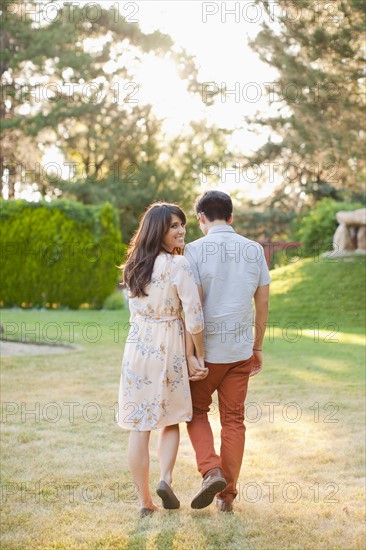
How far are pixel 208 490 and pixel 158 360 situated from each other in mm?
711

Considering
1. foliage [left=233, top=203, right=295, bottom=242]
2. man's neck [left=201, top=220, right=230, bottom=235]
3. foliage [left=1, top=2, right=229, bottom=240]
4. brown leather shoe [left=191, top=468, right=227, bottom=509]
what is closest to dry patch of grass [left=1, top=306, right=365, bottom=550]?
brown leather shoe [left=191, top=468, right=227, bottom=509]

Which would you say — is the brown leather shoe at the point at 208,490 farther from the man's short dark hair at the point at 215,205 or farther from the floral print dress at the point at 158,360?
the man's short dark hair at the point at 215,205

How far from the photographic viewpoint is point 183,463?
16.2 ft

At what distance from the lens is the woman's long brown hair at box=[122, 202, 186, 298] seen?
3756mm

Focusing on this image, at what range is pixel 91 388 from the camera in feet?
25.2

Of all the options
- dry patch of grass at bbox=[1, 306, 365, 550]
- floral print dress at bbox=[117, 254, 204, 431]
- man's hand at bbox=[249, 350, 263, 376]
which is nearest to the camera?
dry patch of grass at bbox=[1, 306, 365, 550]

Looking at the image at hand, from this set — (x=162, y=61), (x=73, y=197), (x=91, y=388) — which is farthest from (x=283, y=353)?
(x=162, y=61)

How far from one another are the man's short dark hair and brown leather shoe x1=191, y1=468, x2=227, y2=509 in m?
1.41

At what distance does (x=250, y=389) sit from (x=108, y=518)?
4165 mm

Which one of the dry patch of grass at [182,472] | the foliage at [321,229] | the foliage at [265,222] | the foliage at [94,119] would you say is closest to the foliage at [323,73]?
the foliage at [321,229]

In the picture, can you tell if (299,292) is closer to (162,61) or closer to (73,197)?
(73,197)

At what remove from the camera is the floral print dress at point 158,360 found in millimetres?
3740

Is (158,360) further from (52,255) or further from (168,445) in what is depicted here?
(52,255)

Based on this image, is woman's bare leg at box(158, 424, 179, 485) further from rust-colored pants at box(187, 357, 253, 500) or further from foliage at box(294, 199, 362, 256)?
foliage at box(294, 199, 362, 256)
